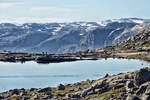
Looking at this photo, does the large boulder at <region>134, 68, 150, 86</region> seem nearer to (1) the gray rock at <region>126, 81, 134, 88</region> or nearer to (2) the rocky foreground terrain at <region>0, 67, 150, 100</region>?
(2) the rocky foreground terrain at <region>0, 67, 150, 100</region>

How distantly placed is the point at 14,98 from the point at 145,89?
34598 mm

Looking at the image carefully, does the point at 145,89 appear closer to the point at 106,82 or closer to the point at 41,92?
the point at 106,82

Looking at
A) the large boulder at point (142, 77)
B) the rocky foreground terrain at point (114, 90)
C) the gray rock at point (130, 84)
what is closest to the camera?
the rocky foreground terrain at point (114, 90)

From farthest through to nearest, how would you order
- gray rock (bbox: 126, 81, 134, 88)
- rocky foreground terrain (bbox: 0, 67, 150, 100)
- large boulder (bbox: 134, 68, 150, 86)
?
1. gray rock (bbox: 126, 81, 134, 88)
2. large boulder (bbox: 134, 68, 150, 86)
3. rocky foreground terrain (bbox: 0, 67, 150, 100)

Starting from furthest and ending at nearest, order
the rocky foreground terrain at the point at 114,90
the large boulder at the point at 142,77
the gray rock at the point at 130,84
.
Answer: the gray rock at the point at 130,84, the large boulder at the point at 142,77, the rocky foreground terrain at the point at 114,90

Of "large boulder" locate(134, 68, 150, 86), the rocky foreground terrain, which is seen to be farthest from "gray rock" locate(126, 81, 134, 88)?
"large boulder" locate(134, 68, 150, 86)

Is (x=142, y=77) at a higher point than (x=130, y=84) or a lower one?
higher

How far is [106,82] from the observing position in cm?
10488

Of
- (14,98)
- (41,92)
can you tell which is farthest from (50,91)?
(14,98)

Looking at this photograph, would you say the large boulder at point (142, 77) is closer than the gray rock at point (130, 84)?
Yes

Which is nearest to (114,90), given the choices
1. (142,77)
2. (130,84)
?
(130,84)

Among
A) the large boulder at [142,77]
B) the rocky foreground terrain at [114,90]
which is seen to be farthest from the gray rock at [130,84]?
the large boulder at [142,77]

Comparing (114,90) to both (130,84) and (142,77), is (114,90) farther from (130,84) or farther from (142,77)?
(142,77)

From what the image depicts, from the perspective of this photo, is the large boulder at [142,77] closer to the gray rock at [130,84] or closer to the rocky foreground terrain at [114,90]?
the rocky foreground terrain at [114,90]
